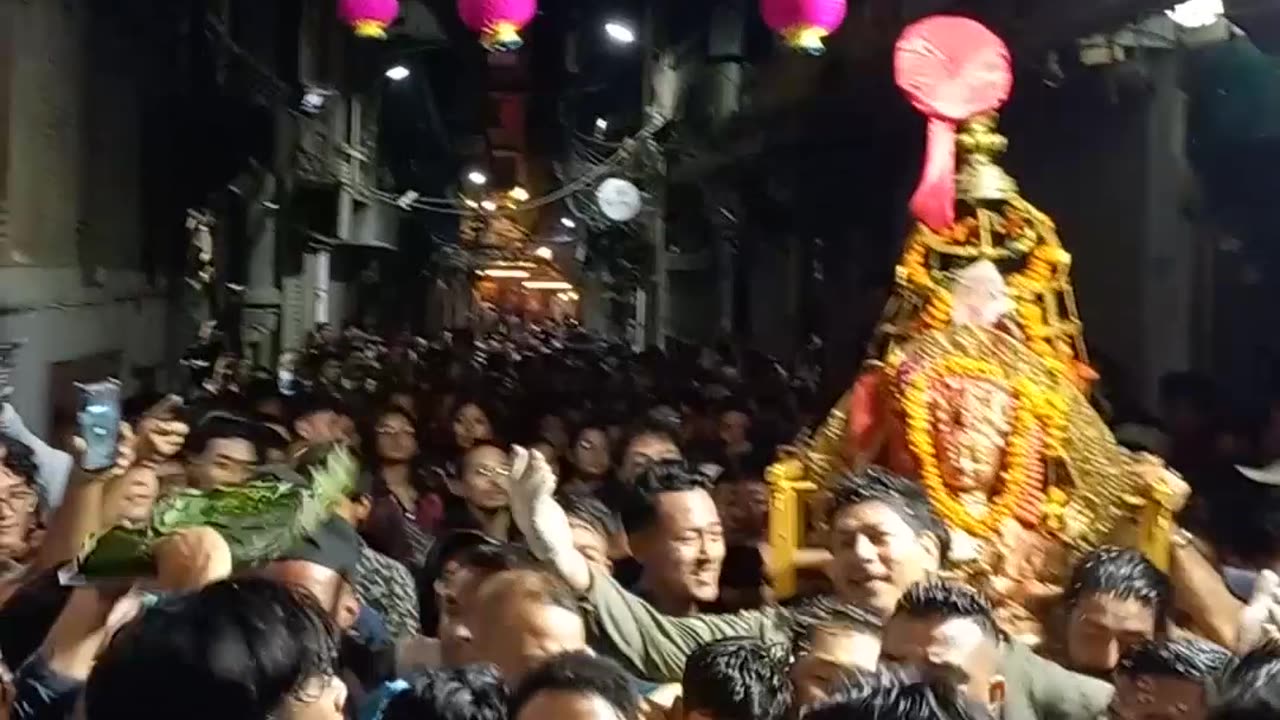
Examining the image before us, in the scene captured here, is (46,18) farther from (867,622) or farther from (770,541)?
(867,622)

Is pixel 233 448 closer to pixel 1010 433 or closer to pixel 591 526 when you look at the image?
pixel 591 526

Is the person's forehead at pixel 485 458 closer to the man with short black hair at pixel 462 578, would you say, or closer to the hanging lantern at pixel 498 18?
the man with short black hair at pixel 462 578

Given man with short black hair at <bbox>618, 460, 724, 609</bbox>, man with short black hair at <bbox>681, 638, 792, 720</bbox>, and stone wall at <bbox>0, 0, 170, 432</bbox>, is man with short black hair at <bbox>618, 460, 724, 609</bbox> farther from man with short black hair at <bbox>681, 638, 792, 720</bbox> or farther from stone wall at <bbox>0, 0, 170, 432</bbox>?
stone wall at <bbox>0, 0, 170, 432</bbox>

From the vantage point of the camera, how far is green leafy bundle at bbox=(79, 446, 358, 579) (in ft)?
7.11

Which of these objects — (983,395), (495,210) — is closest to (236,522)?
(983,395)

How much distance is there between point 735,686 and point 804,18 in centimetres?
295

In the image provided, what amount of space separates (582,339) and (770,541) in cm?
925

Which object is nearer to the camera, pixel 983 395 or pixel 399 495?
pixel 983 395

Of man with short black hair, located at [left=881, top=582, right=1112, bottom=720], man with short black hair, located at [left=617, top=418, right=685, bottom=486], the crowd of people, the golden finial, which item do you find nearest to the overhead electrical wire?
the crowd of people

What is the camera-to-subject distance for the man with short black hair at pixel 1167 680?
7.12ft

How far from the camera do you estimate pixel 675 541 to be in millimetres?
3016

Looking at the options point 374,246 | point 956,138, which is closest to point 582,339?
point 374,246

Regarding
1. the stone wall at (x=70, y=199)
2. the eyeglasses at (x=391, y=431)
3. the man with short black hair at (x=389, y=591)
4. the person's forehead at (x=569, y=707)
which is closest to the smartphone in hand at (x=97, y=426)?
the man with short black hair at (x=389, y=591)

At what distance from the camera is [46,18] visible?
640cm
